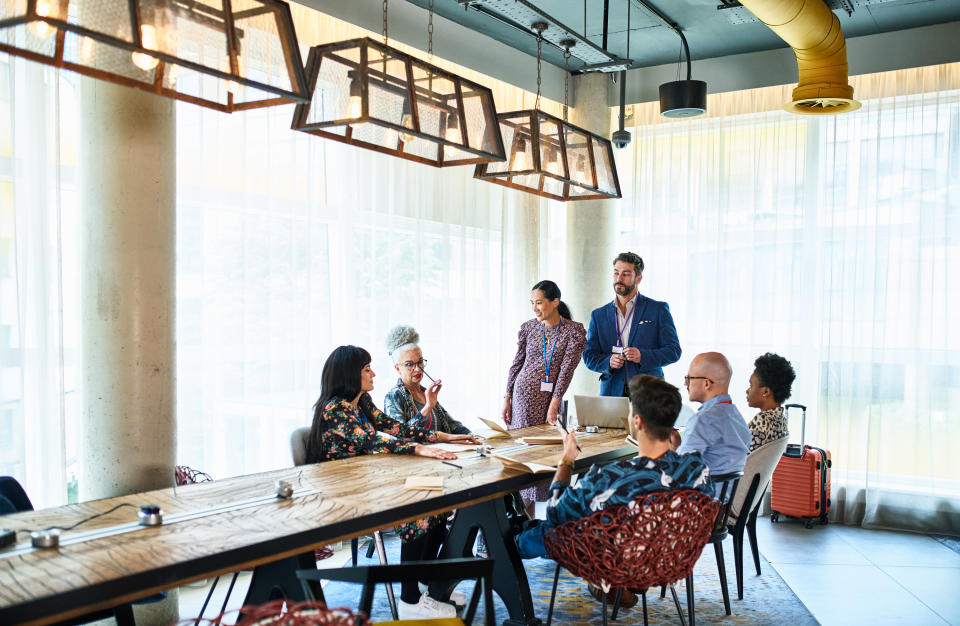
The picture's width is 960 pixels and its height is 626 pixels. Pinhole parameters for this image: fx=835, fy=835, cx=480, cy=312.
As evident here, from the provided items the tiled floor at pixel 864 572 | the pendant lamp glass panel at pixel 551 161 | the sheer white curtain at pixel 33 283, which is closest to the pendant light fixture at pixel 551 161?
the pendant lamp glass panel at pixel 551 161

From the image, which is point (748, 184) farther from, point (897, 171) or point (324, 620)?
point (324, 620)

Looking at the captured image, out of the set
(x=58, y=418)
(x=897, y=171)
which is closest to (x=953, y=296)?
(x=897, y=171)

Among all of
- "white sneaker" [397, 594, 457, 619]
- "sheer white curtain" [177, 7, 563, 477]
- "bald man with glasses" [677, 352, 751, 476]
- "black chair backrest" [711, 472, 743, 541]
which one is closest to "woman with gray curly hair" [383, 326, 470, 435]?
"sheer white curtain" [177, 7, 563, 477]

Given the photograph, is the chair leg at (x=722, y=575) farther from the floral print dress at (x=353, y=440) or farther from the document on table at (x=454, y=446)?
the floral print dress at (x=353, y=440)

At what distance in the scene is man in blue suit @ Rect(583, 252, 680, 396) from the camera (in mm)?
5418

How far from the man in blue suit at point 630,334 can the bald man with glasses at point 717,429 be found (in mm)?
1373

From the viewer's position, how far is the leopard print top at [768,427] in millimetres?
4484

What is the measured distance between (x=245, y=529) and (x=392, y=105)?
1.66 m

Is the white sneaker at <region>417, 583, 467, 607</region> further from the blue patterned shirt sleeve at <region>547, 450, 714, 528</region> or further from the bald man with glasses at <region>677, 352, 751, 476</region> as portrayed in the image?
the bald man with glasses at <region>677, 352, 751, 476</region>

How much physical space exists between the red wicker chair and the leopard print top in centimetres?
142

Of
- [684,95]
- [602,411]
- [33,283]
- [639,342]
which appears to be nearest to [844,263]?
[684,95]

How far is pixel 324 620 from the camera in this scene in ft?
5.99

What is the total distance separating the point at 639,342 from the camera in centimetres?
552

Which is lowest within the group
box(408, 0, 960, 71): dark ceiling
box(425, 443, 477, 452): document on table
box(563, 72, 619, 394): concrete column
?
box(425, 443, 477, 452): document on table
